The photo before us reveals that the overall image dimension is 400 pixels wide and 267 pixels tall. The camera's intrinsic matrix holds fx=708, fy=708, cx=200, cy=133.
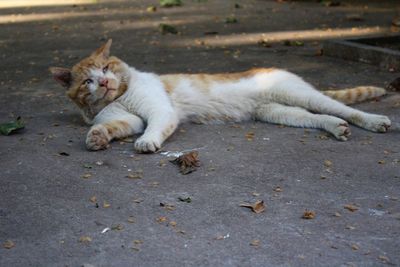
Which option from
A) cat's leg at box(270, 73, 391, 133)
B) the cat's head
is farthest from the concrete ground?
the cat's head

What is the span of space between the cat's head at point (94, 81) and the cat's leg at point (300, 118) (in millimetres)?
1175

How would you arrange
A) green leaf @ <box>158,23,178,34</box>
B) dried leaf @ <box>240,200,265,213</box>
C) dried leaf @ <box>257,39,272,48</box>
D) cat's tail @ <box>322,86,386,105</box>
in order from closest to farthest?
dried leaf @ <box>240,200,265,213</box> < cat's tail @ <box>322,86,386,105</box> < dried leaf @ <box>257,39,272,48</box> < green leaf @ <box>158,23,178,34</box>

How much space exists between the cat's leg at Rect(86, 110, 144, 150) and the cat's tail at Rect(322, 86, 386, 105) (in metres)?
1.67

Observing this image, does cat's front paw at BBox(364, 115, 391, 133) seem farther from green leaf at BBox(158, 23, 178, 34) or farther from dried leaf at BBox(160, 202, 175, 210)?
green leaf at BBox(158, 23, 178, 34)

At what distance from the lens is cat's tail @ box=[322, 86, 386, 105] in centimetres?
605

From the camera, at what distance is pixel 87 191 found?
4.24 m

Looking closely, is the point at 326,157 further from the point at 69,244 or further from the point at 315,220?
the point at 69,244

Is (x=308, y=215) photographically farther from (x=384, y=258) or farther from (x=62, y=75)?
(x=62, y=75)

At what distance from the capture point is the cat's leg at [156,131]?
16.3 feet

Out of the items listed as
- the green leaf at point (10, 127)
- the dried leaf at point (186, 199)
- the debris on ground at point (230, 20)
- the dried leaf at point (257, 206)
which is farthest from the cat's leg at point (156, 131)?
the debris on ground at point (230, 20)

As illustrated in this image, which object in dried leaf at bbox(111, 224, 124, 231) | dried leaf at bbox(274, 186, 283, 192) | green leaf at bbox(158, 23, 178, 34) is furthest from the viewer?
green leaf at bbox(158, 23, 178, 34)

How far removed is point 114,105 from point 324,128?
1.65m

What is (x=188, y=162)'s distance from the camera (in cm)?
464

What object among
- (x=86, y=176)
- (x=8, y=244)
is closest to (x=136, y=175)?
(x=86, y=176)
